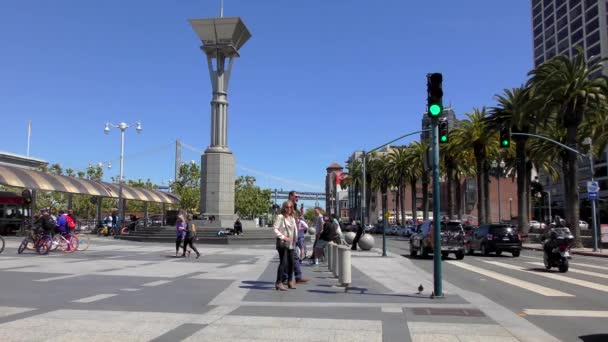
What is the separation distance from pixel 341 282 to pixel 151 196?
151 ft

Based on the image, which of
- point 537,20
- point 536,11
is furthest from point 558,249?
point 536,11

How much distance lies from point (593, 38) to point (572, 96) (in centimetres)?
8226

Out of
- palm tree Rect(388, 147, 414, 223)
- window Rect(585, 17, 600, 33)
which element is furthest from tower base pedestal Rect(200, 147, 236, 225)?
window Rect(585, 17, 600, 33)

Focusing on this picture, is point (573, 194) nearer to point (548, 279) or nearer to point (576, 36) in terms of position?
point (548, 279)

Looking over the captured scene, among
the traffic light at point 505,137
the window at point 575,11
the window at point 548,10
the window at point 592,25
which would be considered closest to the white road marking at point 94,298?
the traffic light at point 505,137

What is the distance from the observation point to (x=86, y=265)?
16047 mm

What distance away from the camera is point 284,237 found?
11172mm

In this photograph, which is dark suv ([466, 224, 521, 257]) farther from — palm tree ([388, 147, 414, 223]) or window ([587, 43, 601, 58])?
window ([587, 43, 601, 58])

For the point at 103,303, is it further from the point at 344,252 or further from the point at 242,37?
the point at 242,37

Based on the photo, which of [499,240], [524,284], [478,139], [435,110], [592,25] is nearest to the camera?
[435,110]

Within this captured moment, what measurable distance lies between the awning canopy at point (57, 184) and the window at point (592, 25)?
88306 mm

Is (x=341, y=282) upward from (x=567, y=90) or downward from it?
downward

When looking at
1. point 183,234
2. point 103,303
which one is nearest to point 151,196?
point 183,234

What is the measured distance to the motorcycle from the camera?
1628 cm
